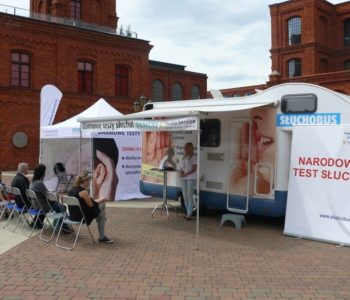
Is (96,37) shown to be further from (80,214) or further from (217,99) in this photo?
(80,214)

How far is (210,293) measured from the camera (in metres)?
5.77

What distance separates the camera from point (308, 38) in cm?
4778

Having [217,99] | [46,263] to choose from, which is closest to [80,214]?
[46,263]

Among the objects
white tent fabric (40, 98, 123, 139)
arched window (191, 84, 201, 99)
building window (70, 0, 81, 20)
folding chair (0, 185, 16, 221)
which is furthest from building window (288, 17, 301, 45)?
folding chair (0, 185, 16, 221)

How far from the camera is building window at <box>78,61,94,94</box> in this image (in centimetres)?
3095

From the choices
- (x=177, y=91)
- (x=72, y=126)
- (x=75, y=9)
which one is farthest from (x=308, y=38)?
(x=72, y=126)

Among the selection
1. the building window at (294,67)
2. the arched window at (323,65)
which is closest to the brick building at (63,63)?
the building window at (294,67)

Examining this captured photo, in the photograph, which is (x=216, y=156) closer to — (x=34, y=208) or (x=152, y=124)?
(x=152, y=124)

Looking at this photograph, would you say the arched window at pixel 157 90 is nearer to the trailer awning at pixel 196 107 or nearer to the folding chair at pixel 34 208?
the trailer awning at pixel 196 107

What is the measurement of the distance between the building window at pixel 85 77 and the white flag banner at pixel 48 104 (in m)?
12.4

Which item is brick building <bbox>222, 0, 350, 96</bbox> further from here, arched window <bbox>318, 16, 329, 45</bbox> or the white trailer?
the white trailer

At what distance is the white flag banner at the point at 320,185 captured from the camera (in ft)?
28.5

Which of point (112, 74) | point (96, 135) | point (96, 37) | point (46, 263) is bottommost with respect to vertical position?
point (46, 263)

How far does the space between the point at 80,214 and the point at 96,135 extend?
259 inches
